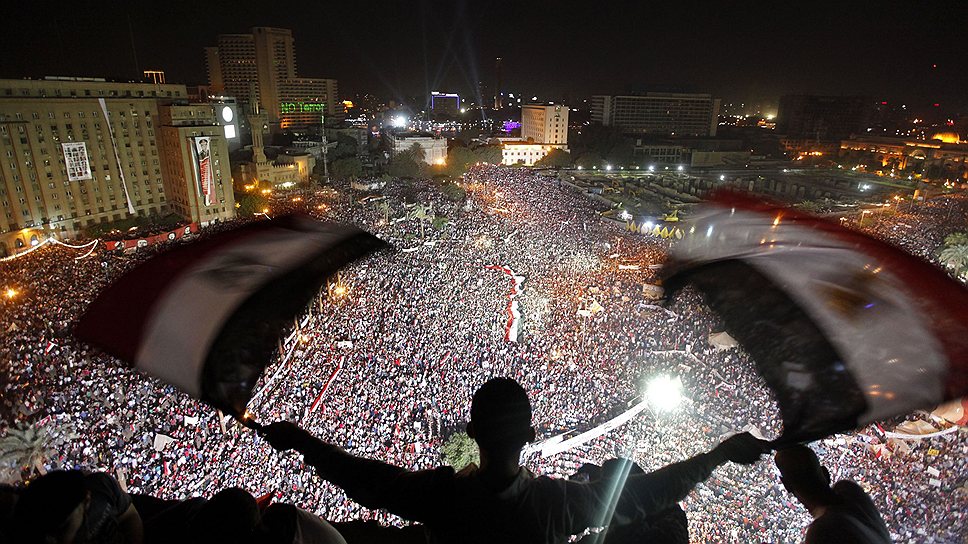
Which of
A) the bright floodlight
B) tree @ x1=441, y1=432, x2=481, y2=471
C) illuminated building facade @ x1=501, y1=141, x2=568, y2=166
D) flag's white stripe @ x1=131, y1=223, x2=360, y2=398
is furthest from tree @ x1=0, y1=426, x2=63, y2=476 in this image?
illuminated building facade @ x1=501, y1=141, x2=568, y2=166

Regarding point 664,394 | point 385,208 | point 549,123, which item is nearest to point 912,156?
point 549,123

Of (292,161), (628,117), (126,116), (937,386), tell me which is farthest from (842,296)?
(628,117)

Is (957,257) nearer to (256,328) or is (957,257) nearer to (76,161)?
(256,328)

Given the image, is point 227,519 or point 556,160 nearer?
point 227,519

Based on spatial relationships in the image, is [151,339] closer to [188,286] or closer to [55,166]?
[188,286]

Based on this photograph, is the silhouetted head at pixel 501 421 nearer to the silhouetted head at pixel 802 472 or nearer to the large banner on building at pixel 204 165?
the silhouetted head at pixel 802 472

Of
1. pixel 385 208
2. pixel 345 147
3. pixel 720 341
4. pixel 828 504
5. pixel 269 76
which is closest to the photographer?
pixel 828 504
